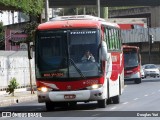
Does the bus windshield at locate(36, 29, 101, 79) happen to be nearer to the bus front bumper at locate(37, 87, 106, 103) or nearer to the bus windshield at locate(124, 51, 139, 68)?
the bus front bumper at locate(37, 87, 106, 103)

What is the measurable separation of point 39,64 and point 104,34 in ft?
9.44

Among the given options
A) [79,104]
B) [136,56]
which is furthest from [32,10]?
[136,56]

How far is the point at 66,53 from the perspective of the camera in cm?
2378

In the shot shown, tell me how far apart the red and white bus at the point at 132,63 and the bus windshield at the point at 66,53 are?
29.7 metres

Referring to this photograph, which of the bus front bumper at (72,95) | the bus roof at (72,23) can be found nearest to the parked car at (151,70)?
the bus roof at (72,23)

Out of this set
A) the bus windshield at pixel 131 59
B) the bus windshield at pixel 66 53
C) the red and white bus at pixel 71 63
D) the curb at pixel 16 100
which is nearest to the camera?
the red and white bus at pixel 71 63

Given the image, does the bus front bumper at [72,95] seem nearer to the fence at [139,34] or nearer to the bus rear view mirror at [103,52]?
the bus rear view mirror at [103,52]

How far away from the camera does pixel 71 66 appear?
2367 centimetres

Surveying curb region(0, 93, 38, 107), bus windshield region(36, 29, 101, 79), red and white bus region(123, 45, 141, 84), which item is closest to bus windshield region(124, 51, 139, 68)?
red and white bus region(123, 45, 141, 84)

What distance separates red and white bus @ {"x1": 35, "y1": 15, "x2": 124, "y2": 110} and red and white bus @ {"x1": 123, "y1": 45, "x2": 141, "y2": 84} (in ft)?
95.7

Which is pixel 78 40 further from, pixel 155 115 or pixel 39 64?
pixel 155 115

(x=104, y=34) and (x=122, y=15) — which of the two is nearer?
(x=104, y=34)

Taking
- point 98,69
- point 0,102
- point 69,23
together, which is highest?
point 69,23

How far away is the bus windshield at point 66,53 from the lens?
932 inches
